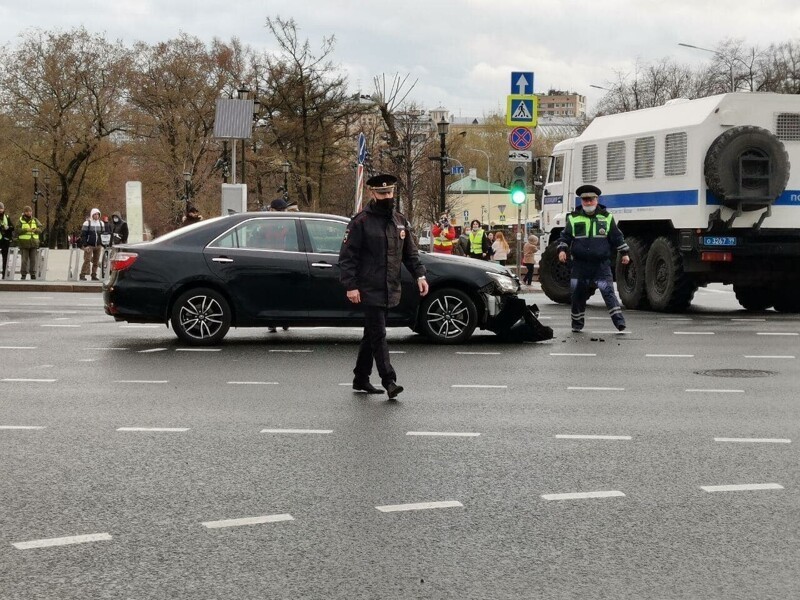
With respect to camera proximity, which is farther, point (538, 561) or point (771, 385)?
point (771, 385)

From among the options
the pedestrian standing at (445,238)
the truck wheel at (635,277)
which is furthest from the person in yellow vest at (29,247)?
the truck wheel at (635,277)

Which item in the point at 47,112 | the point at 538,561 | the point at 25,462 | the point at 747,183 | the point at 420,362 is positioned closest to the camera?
the point at 538,561

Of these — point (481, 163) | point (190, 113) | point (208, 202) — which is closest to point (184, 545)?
point (190, 113)

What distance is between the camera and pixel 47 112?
6844cm

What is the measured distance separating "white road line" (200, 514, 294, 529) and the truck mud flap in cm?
981

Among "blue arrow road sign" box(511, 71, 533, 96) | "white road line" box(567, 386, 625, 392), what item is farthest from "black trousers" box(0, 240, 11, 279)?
"white road line" box(567, 386, 625, 392)

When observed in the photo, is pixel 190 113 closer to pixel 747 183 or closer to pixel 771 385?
pixel 747 183

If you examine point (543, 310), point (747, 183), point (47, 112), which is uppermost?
point (47, 112)

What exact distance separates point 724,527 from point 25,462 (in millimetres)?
4006

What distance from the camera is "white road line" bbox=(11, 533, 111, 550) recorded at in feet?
18.7

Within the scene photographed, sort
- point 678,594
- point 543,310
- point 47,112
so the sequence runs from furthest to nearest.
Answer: point 47,112 < point 543,310 < point 678,594

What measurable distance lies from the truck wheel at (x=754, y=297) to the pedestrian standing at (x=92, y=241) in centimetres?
1646

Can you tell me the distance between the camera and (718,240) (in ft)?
67.9

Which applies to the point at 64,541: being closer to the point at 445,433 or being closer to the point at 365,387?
the point at 445,433
